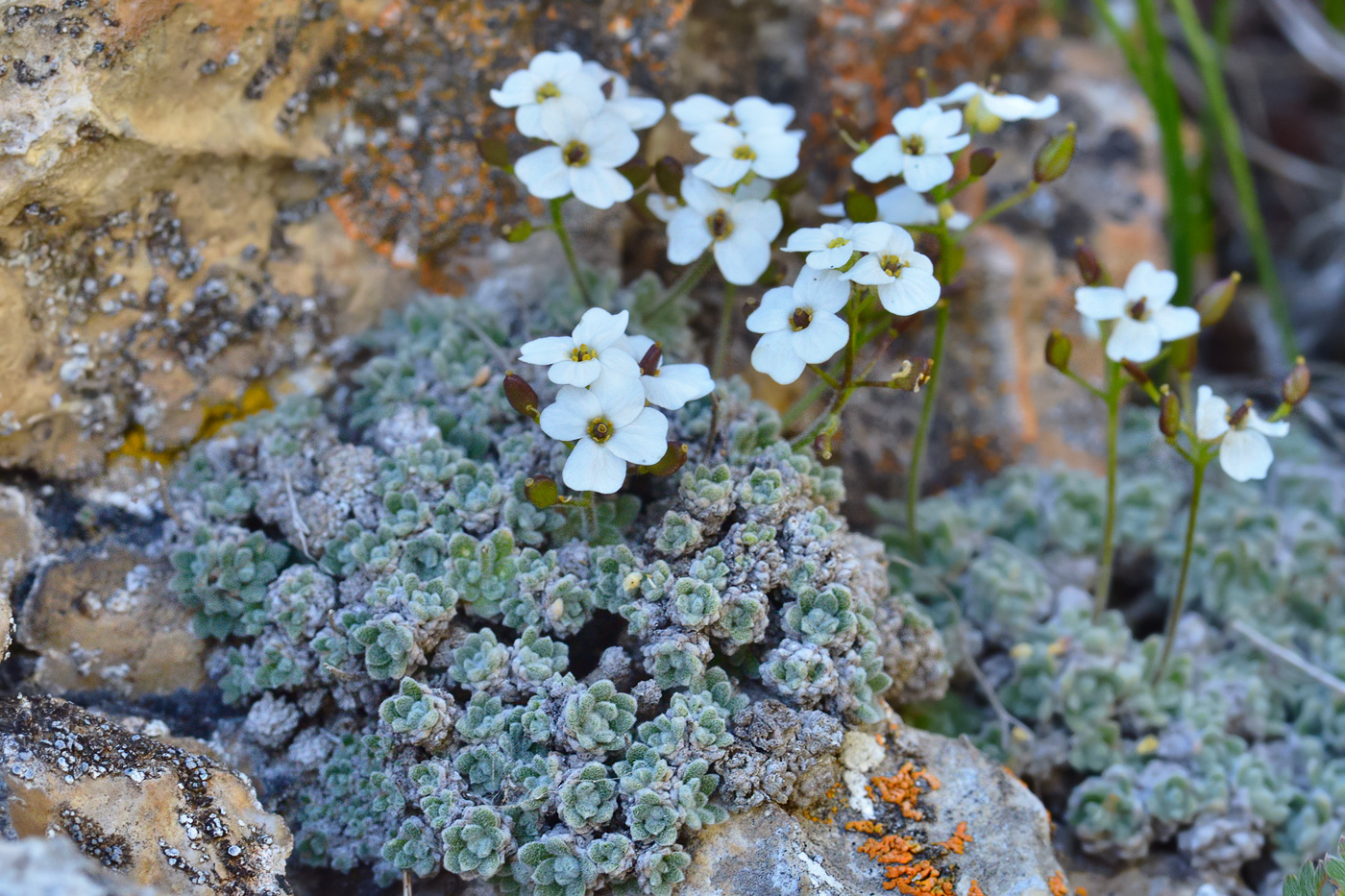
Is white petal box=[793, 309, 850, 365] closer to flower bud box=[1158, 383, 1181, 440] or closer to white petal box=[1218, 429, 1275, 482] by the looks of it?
flower bud box=[1158, 383, 1181, 440]

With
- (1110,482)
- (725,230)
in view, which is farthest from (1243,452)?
(725,230)

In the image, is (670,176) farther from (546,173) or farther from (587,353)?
(587,353)

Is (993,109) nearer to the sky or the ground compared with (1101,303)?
nearer to the sky

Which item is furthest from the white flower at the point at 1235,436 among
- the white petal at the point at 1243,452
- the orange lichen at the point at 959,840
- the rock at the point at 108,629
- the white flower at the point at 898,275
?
the rock at the point at 108,629

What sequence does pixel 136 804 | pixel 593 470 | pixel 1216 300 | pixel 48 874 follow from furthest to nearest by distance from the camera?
pixel 1216 300
pixel 593 470
pixel 136 804
pixel 48 874

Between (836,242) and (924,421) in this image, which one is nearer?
(836,242)

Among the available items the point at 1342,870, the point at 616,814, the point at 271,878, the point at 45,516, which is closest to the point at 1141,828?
the point at 1342,870

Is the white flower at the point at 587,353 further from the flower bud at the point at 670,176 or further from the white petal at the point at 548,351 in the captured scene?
the flower bud at the point at 670,176
